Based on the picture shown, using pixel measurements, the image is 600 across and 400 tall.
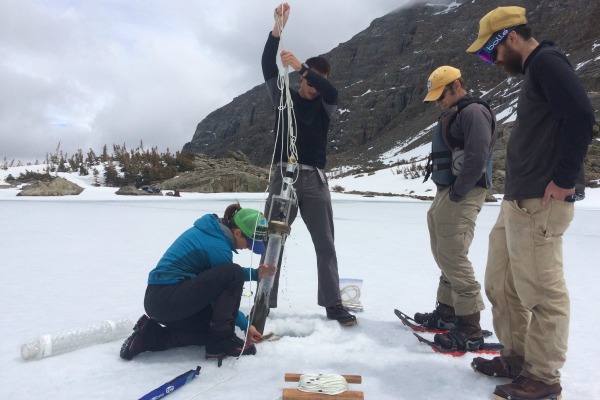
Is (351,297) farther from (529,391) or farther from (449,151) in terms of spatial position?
(529,391)

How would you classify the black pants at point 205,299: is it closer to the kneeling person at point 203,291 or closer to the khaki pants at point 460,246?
the kneeling person at point 203,291

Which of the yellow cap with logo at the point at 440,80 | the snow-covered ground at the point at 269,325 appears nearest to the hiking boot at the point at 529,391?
the snow-covered ground at the point at 269,325

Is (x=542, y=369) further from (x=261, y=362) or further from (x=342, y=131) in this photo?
(x=342, y=131)

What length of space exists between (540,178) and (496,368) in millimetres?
1033

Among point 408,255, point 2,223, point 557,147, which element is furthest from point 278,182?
point 2,223

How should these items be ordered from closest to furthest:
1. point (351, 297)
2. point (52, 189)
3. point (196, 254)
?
point (196, 254)
point (351, 297)
point (52, 189)

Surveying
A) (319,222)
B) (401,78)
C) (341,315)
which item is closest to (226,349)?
(341,315)

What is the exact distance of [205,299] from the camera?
248 cm

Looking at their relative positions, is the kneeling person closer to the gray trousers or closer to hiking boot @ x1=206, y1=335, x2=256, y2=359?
hiking boot @ x1=206, y1=335, x2=256, y2=359

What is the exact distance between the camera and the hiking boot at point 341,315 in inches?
122

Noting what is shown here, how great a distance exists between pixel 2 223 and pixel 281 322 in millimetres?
8004

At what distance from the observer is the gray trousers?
3.22m

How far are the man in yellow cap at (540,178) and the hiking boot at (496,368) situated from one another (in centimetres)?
6

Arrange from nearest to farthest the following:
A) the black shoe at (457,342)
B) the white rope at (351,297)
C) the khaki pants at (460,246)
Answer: the black shoe at (457,342) < the khaki pants at (460,246) < the white rope at (351,297)
